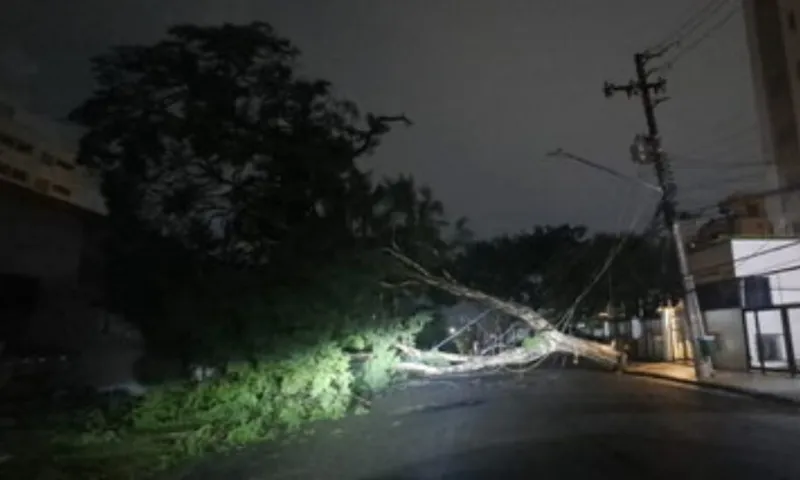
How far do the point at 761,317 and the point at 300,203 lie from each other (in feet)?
51.2

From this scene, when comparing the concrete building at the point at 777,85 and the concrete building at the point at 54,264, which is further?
the concrete building at the point at 777,85

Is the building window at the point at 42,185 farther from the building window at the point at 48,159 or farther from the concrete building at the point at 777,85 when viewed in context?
the concrete building at the point at 777,85

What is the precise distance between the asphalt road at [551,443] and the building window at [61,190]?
1026 centimetres

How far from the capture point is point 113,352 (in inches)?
884

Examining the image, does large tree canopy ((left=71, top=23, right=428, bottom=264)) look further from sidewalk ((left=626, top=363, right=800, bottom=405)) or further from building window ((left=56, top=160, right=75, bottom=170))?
sidewalk ((left=626, top=363, right=800, bottom=405))

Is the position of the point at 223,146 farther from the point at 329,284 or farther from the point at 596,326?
the point at 596,326

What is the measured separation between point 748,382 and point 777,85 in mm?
Answer: 30997

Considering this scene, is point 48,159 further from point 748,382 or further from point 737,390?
point 748,382

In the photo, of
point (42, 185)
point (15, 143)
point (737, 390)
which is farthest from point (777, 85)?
point (15, 143)

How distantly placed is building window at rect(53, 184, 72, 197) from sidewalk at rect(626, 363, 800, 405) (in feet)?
61.1

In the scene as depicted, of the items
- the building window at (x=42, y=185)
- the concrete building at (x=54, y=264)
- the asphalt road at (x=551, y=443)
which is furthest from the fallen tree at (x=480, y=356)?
the building window at (x=42, y=185)

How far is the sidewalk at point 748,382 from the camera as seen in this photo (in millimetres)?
17969

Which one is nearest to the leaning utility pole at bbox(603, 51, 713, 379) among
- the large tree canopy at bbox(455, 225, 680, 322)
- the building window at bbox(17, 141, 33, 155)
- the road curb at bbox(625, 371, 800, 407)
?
the road curb at bbox(625, 371, 800, 407)

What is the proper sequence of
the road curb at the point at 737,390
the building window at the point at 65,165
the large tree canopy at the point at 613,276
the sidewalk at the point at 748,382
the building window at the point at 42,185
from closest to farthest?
the road curb at the point at 737,390
the sidewalk at the point at 748,382
the building window at the point at 42,185
the building window at the point at 65,165
the large tree canopy at the point at 613,276
